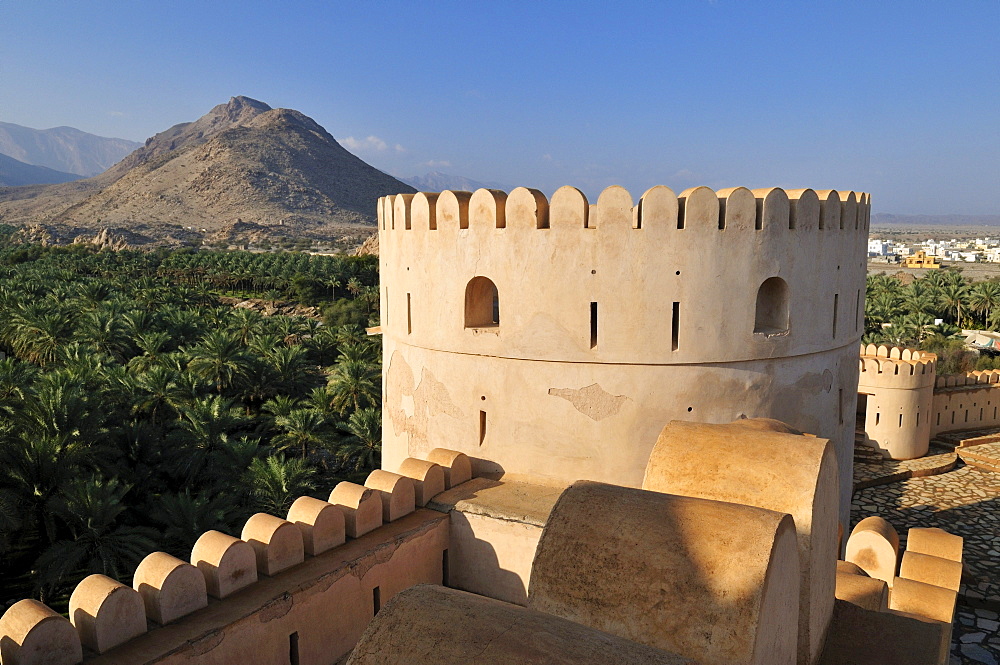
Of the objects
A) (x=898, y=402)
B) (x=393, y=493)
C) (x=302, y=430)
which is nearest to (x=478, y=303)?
(x=393, y=493)

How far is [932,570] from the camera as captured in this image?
6215 mm

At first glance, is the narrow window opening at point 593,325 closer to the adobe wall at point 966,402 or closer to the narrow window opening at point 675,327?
the narrow window opening at point 675,327

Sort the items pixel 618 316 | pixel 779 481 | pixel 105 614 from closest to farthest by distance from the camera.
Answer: pixel 105 614 < pixel 779 481 < pixel 618 316

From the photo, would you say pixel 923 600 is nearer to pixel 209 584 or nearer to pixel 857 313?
pixel 857 313

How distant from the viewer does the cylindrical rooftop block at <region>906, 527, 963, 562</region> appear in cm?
666

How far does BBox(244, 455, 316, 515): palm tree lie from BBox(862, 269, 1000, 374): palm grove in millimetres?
21224

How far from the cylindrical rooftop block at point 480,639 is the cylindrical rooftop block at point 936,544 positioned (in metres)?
5.93

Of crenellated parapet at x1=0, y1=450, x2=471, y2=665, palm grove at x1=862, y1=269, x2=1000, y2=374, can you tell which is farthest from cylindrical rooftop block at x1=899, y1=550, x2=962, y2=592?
palm grove at x1=862, y1=269, x2=1000, y2=374

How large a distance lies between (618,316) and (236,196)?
383 ft

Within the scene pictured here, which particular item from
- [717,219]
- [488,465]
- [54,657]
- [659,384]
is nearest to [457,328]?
[488,465]

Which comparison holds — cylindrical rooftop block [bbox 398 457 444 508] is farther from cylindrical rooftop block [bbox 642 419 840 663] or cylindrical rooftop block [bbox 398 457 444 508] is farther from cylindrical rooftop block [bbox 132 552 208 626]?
cylindrical rooftop block [bbox 642 419 840 663]

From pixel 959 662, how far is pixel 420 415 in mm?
6949

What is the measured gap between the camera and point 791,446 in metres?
4.11

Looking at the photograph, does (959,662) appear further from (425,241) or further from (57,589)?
(57,589)
